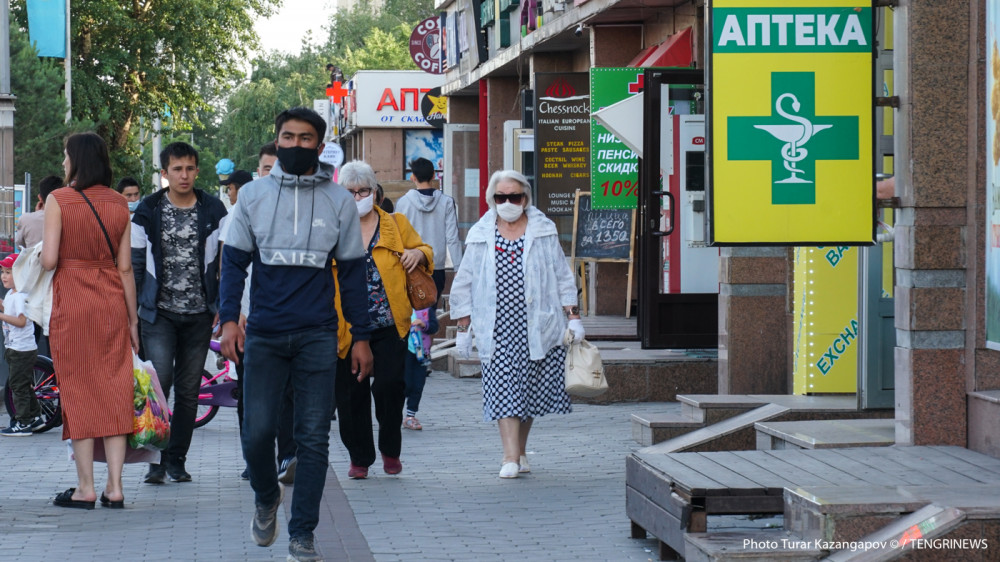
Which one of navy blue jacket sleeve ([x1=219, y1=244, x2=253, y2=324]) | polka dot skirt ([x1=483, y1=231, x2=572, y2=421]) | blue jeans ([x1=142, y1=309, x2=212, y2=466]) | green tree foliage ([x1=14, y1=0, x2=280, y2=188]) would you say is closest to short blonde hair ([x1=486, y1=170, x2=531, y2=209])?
polka dot skirt ([x1=483, y1=231, x2=572, y2=421])

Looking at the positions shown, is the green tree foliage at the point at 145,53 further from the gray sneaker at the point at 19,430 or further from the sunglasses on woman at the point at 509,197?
the sunglasses on woman at the point at 509,197

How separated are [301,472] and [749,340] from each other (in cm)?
509

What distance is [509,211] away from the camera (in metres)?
9.48

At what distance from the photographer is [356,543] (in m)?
7.29


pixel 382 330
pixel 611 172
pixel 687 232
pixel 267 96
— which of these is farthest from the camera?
pixel 267 96

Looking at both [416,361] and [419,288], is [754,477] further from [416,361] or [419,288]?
[416,361]

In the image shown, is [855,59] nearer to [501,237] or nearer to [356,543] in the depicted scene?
[501,237]

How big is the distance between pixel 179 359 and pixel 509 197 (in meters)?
2.11

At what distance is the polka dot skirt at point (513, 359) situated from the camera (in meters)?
9.42

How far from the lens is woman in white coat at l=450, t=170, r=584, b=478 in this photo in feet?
31.1

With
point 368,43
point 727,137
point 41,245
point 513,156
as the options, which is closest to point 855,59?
point 727,137

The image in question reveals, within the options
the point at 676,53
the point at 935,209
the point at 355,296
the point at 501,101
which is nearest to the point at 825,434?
the point at 935,209

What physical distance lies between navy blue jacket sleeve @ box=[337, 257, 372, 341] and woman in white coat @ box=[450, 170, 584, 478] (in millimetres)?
2502

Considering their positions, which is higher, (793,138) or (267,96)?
(267,96)
